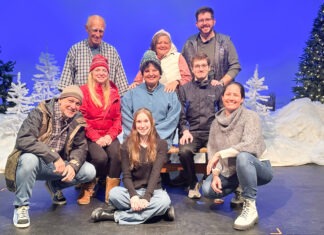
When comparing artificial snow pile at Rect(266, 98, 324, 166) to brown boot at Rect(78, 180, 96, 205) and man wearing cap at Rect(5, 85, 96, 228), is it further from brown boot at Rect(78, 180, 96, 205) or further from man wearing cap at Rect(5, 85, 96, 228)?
man wearing cap at Rect(5, 85, 96, 228)

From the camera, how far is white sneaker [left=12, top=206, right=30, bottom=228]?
3170 mm

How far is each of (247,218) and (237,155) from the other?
1.54 feet

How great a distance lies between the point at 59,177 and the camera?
349cm

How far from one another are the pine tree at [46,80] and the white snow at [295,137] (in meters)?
0.81

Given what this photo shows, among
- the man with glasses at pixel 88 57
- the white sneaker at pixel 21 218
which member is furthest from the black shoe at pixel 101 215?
the man with glasses at pixel 88 57

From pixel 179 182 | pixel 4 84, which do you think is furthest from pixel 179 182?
pixel 4 84

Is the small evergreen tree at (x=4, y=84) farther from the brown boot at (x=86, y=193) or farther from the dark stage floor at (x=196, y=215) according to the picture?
the brown boot at (x=86, y=193)

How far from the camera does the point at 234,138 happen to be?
3416 mm

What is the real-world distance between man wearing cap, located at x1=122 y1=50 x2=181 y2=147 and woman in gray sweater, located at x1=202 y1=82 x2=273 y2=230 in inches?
22.3

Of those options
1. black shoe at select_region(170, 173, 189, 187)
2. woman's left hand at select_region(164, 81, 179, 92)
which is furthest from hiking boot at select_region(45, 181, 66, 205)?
woman's left hand at select_region(164, 81, 179, 92)

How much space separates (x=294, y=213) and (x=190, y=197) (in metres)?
0.97

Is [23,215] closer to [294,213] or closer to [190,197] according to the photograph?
[190,197]

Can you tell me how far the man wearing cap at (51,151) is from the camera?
3232 mm

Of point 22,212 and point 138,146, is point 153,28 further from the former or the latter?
point 22,212
